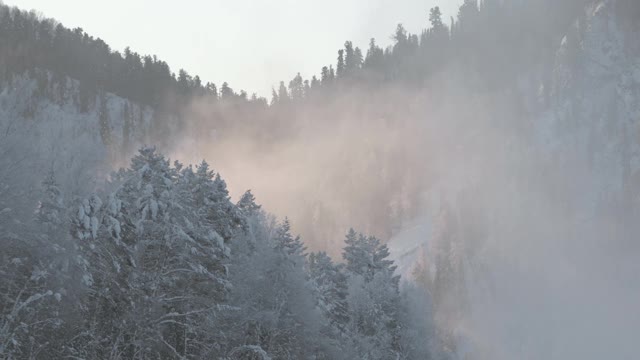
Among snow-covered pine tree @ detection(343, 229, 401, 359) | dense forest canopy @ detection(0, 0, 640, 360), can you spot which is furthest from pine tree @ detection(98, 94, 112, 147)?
snow-covered pine tree @ detection(343, 229, 401, 359)

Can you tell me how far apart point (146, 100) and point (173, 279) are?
577 feet

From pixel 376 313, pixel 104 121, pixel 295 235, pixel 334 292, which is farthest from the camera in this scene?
pixel 295 235

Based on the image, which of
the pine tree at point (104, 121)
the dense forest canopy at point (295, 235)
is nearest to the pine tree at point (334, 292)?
the dense forest canopy at point (295, 235)

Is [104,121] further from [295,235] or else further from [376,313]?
[376,313]

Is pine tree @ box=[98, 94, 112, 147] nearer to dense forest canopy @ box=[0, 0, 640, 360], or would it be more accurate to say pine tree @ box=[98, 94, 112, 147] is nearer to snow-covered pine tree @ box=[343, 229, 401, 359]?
dense forest canopy @ box=[0, 0, 640, 360]

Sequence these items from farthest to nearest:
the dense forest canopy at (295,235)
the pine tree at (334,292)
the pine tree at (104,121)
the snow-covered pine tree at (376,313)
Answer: the pine tree at (104,121) → the snow-covered pine tree at (376,313) → the pine tree at (334,292) → the dense forest canopy at (295,235)

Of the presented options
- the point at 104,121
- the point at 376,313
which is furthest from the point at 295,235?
the point at 376,313

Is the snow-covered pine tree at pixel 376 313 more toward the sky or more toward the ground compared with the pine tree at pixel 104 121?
more toward the ground

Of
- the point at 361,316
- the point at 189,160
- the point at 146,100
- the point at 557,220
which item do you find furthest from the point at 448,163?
the point at 361,316

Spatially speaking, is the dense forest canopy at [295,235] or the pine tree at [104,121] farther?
the pine tree at [104,121]

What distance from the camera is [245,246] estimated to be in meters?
30.0

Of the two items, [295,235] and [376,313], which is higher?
[376,313]

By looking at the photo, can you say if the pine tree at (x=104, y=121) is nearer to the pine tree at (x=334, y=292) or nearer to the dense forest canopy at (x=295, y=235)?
the dense forest canopy at (x=295, y=235)

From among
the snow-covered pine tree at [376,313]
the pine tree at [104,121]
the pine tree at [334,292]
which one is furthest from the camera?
the pine tree at [104,121]
